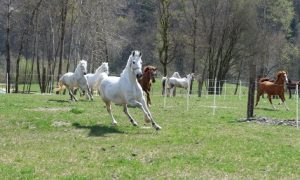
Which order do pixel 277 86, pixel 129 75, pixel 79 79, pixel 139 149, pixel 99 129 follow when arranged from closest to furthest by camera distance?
pixel 139 149, pixel 99 129, pixel 129 75, pixel 79 79, pixel 277 86

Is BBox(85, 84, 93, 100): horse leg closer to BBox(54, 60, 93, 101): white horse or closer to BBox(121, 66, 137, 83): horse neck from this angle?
BBox(54, 60, 93, 101): white horse

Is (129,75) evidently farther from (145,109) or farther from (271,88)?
(271,88)

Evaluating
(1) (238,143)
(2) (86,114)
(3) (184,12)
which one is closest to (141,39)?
(3) (184,12)

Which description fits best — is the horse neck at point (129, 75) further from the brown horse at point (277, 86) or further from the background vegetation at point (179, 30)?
the background vegetation at point (179, 30)

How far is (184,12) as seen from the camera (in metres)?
60.4

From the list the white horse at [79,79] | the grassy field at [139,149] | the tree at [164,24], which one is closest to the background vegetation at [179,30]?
the tree at [164,24]

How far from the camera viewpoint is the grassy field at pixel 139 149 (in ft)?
32.4

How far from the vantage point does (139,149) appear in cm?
1241

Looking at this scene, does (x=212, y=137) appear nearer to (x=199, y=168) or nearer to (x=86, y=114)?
(x=199, y=168)

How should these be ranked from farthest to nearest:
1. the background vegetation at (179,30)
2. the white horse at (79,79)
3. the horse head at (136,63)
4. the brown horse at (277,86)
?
1. the background vegetation at (179,30)
2. the brown horse at (277,86)
3. the white horse at (79,79)
4. the horse head at (136,63)

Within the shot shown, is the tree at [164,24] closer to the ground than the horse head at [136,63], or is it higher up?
higher up

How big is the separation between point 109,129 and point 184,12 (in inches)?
1807

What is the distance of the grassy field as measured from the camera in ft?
32.4

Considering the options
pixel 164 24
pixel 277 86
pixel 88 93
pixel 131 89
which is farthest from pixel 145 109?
pixel 164 24
